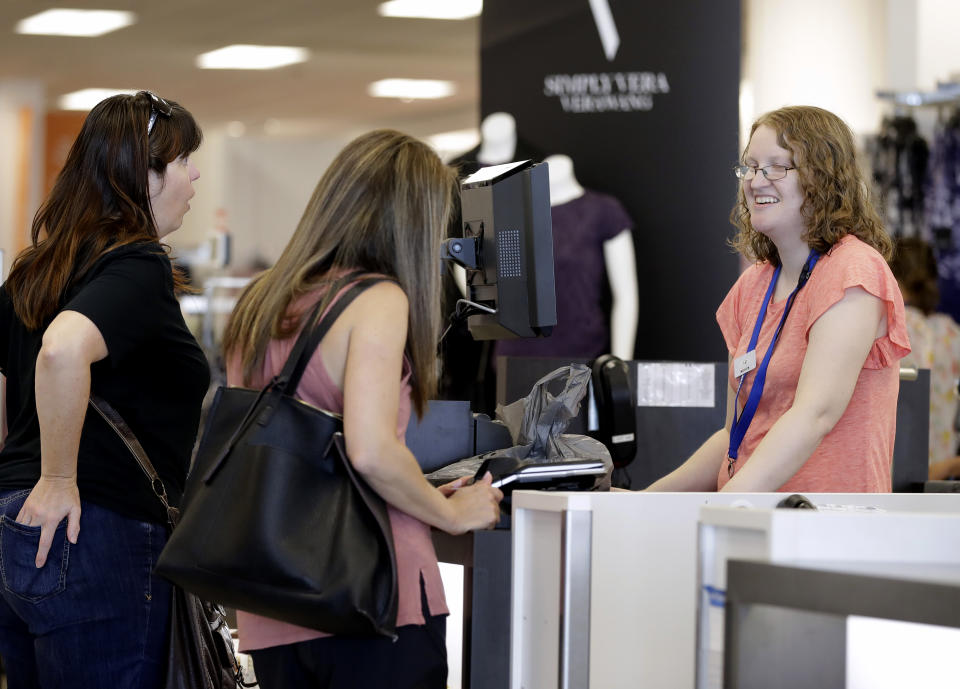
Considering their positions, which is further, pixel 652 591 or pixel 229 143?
pixel 229 143

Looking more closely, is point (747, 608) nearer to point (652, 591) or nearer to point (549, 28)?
point (652, 591)

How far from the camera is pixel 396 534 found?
1.63 m

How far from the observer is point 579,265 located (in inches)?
186

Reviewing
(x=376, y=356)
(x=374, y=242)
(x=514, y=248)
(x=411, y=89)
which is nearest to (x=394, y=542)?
(x=376, y=356)

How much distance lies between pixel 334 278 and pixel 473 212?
639 millimetres

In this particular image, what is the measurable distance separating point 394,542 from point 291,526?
159 mm

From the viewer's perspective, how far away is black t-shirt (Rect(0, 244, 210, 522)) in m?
1.85

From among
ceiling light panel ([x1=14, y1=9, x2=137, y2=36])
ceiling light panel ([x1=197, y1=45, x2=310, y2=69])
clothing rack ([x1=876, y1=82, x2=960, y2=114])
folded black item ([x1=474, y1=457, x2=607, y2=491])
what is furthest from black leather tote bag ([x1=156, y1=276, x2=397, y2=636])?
ceiling light panel ([x1=197, y1=45, x2=310, y2=69])

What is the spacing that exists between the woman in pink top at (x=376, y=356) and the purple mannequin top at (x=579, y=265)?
9.84 ft

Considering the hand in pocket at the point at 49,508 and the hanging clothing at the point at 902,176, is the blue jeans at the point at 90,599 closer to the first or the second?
the hand in pocket at the point at 49,508

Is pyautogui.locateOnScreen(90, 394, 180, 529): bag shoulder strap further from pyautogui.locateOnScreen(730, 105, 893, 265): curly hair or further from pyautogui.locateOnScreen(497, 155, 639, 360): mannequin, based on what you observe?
pyautogui.locateOnScreen(497, 155, 639, 360): mannequin

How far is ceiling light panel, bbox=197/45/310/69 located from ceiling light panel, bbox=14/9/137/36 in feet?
2.71

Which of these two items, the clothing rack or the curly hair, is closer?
the curly hair

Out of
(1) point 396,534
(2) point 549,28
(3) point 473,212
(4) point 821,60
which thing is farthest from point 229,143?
(1) point 396,534
